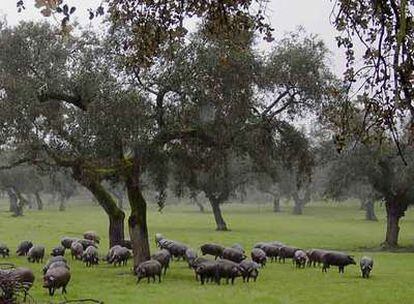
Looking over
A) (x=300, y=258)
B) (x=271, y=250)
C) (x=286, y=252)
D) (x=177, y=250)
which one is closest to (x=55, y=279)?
(x=177, y=250)

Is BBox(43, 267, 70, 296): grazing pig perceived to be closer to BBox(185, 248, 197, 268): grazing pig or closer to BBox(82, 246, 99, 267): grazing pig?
BBox(185, 248, 197, 268): grazing pig

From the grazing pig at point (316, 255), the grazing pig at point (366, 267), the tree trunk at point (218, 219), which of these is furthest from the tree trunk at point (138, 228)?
the tree trunk at point (218, 219)

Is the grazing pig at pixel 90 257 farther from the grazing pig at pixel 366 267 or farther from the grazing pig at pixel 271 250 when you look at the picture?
the grazing pig at pixel 366 267

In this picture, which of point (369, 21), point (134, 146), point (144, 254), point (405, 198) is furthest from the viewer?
point (405, 198)

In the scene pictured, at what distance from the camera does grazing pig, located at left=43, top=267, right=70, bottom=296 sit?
725 inches

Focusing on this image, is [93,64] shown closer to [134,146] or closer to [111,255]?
[134,146]

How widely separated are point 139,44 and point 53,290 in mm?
12834

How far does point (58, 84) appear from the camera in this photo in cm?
2227

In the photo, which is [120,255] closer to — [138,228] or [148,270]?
[138,228]

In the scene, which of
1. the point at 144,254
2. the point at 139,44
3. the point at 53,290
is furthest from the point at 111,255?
the point at 139,44

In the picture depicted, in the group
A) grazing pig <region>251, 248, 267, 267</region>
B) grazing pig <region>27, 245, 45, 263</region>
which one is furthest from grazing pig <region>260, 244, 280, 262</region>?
grazing pig <region>27, 245, 45, 263</region>

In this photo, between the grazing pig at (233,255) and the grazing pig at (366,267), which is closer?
the grazing pig at (366,267)

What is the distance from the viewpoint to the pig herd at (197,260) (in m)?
19.5

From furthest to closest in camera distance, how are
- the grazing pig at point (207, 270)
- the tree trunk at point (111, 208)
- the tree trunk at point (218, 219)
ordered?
1. the tree trunk at point (218, 219)
2. the tree trunk at point (111, 208)
3. the grazing pig at point (207, 270)
